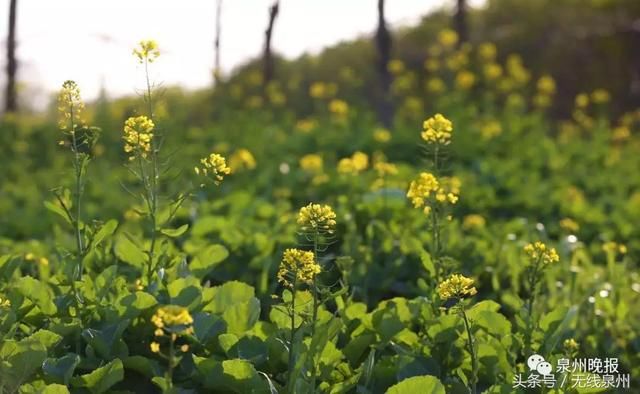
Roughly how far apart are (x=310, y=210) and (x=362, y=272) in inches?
57.4

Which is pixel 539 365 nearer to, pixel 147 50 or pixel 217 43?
pixel 147 50

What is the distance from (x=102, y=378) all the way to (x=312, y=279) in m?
0.58

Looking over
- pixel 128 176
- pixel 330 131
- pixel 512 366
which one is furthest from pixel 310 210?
pixel 330 131

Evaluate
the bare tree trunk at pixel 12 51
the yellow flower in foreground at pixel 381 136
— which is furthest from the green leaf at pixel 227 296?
the bare tree trunk at pixel 12 51

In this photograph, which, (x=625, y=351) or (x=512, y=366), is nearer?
(x=512, y=366)

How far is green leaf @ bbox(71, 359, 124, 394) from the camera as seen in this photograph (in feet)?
7.43

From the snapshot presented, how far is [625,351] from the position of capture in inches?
142

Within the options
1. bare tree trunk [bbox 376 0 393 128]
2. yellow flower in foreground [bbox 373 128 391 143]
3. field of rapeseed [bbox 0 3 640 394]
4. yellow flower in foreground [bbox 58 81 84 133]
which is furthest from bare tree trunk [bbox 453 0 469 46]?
yellow flower in foreground [bbox 58 81 84 133]

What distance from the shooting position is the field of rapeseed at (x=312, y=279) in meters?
2.39

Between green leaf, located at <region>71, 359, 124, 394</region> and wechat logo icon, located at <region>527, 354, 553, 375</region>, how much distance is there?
1190 mm

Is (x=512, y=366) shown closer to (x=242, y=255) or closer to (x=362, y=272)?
(x=362, y=272)

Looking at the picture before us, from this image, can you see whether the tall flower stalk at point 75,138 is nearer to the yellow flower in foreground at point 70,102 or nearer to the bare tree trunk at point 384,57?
the yellow flower in foreground at point 70,102

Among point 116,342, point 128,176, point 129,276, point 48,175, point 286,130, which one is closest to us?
point 116,342

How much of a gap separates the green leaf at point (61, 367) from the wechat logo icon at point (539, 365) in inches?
50.9
